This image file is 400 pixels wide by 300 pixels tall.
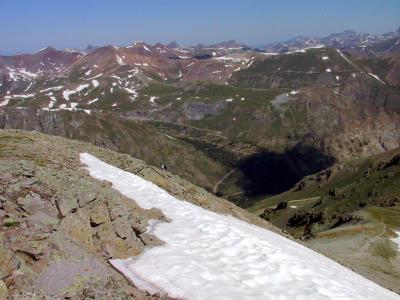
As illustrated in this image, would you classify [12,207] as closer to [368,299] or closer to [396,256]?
[368,299]

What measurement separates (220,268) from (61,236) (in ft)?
22.6

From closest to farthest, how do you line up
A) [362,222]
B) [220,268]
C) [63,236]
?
[63,236] < [220,268] < [362,222]

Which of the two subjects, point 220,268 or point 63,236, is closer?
point 63,236

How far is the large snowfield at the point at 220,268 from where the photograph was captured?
741 inches

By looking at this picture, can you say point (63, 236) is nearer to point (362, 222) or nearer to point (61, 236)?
point (61, 236)

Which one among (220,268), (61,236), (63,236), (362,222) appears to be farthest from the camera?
(362,222)

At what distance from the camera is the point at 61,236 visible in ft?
60.1

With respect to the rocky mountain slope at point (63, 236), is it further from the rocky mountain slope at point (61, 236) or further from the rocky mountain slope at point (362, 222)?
the rocky mountain slope at point (362, 222)

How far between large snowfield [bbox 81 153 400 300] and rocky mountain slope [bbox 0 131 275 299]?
101 centimetres

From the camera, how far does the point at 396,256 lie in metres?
74.1

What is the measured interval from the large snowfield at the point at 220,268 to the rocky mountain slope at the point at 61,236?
39.6 inches

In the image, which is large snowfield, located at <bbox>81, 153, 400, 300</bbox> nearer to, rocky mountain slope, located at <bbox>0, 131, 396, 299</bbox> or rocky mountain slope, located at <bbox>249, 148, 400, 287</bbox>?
rocky mountain slope, located at <bbox>0, 131, 396, 299</bbox>

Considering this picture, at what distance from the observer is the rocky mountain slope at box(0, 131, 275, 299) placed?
15203mm

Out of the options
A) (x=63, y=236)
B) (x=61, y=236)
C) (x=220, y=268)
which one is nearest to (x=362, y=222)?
(x=220, y=268)
